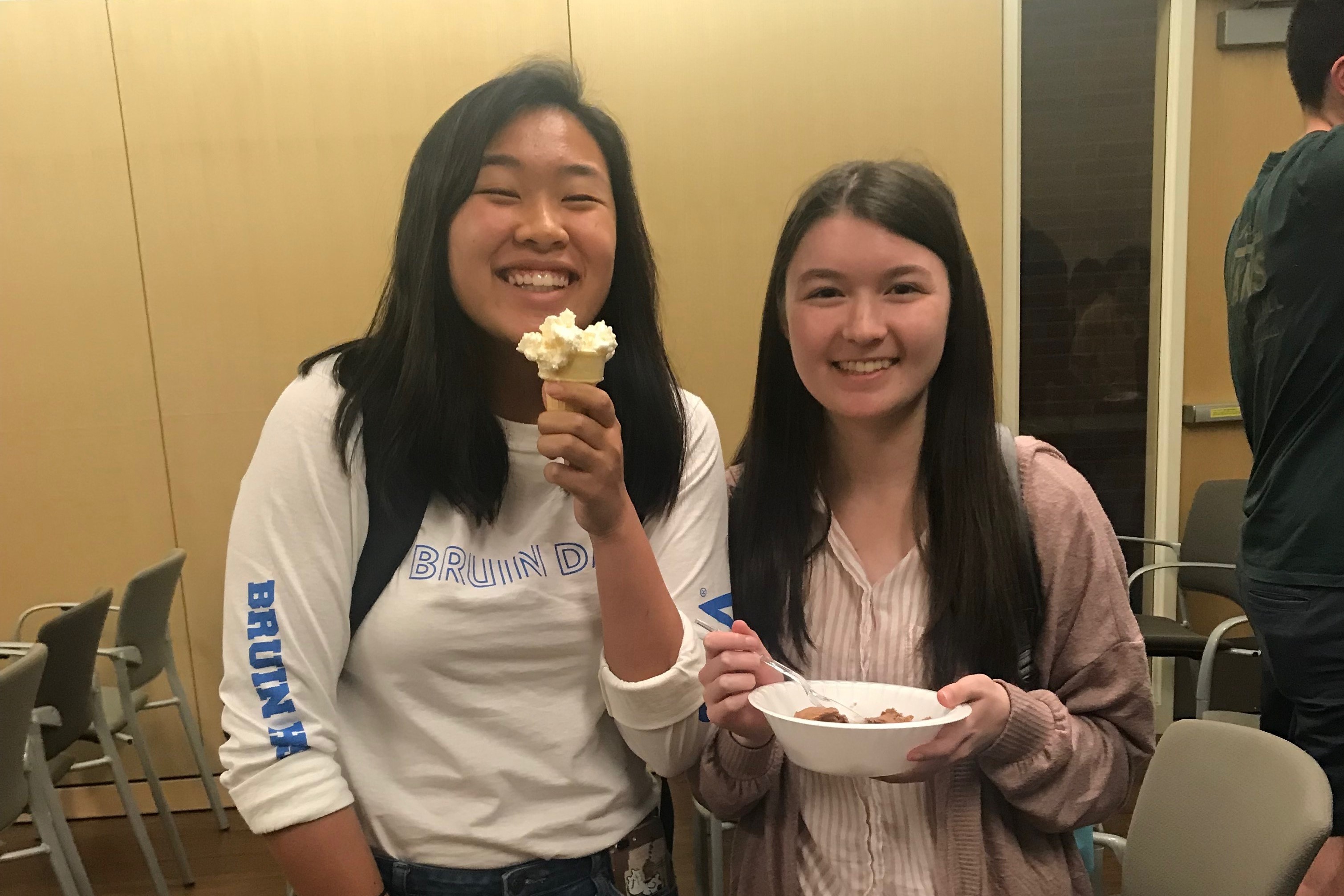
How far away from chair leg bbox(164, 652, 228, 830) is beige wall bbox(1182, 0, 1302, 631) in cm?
434

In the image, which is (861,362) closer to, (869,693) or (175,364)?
(869,693)

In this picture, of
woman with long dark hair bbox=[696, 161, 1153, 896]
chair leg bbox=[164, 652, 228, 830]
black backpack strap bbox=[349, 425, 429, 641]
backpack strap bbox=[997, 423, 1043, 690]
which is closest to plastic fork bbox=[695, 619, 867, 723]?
woman with long dark hair bbox=[696, 161, 1153, 896]

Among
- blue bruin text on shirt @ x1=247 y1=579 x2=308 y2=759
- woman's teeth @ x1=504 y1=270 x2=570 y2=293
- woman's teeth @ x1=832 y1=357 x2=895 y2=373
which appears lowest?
blue bruin text on shirt @ x1=247 y1=579 x2=308 y2=759

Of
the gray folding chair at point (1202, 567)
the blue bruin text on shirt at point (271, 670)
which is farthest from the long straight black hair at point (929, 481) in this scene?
the gray folding chair at point (1202, 567)

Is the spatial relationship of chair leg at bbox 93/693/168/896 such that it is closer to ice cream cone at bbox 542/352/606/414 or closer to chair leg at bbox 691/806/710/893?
chair leg at bbox 691/806/710/893

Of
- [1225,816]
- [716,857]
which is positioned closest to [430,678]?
[1225,816]

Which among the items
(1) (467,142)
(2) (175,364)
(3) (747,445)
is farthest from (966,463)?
(2) (175,364)

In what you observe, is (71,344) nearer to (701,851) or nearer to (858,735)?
(701,851)

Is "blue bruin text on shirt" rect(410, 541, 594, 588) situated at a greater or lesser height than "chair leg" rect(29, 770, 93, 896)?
greater

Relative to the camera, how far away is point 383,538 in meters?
1.10

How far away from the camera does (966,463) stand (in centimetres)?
124

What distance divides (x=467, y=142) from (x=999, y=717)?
1.01 meters

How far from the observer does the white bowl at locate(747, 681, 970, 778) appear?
36.9 inches

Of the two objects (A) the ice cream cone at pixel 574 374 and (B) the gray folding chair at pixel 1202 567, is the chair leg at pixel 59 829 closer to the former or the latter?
(A) the ice cream cone at pixel 574 374
